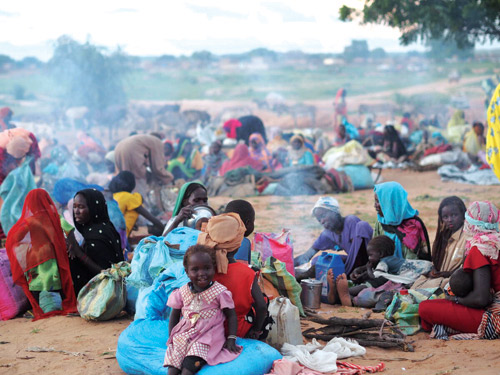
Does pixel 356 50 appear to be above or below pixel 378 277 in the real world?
above

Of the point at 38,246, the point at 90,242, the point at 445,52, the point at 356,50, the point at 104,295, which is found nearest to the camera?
the point at 104,295

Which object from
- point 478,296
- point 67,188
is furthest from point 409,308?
point 67,188

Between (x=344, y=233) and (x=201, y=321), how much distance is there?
2.99 m

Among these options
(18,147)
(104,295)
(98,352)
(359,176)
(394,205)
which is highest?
(18,147)

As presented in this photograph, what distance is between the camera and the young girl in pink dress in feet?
12.5

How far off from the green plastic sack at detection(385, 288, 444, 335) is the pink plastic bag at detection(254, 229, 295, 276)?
1066mm

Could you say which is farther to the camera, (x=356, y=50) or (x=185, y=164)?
(x=356, y=50)

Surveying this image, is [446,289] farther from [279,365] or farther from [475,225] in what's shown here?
[279,365]

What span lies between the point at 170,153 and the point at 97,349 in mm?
10722

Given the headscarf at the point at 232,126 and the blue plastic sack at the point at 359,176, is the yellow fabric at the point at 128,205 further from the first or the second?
the headscarf at the point at 232,126

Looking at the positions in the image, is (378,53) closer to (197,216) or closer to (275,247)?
(275,247)

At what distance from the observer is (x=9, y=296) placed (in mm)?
5941

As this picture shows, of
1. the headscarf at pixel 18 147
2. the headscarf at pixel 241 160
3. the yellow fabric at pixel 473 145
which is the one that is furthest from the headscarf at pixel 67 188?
the yellow fabric at pixel 473 145

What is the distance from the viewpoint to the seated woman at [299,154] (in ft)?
50.1
